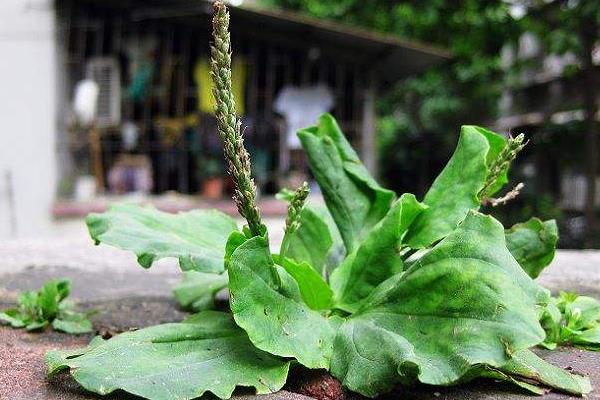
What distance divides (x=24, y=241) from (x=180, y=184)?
22.5 ft

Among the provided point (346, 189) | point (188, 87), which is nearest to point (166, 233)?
point (346, 189)

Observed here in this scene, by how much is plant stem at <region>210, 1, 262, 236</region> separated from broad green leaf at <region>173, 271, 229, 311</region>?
558mm

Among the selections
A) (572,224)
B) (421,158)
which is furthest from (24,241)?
(421,158)

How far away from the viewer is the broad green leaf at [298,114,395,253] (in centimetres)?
152

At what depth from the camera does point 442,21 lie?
9.61 metres

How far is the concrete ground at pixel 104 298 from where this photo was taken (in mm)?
1044

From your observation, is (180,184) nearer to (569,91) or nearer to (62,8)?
(62,8)

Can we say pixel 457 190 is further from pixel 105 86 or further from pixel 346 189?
pixel 105 86

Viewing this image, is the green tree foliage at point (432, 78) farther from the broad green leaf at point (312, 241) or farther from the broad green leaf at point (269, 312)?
the broad green leaf at point (269, 312)

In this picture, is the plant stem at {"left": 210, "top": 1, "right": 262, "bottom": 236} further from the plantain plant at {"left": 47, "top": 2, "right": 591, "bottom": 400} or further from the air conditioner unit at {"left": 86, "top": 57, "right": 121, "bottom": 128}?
the air conditioner unit at {"left": 86, "top": 57, "right": 121, "bottom": 128}

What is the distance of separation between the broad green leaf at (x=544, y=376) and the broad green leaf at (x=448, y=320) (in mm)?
89

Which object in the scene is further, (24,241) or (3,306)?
(24,241)

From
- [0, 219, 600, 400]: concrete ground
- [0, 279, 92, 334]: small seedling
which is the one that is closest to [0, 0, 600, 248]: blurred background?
[0, 219, 600, 400]: concrete ground

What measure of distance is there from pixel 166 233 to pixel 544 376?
78cm
